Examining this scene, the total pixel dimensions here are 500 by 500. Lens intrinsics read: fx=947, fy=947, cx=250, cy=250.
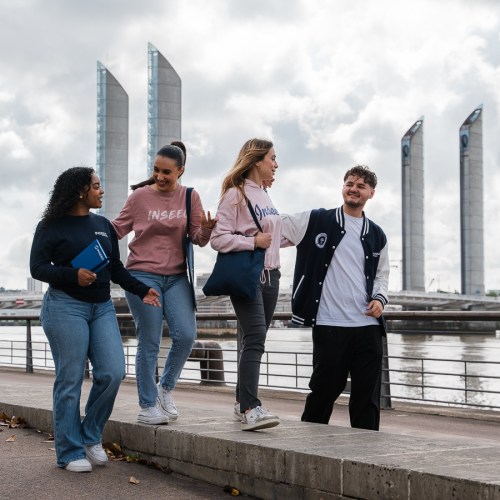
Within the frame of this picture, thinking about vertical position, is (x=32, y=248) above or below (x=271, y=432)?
above

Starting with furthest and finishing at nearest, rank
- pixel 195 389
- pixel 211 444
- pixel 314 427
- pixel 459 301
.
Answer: pixel 459 301, pixel 195 389, pixel 314 427, pixel 211 444

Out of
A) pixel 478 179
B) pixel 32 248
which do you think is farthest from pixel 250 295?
pixel 478 179

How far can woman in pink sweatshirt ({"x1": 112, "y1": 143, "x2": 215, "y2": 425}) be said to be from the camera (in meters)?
4.37

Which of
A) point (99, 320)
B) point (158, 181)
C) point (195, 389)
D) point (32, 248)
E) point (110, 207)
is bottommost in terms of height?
point (195, 389)

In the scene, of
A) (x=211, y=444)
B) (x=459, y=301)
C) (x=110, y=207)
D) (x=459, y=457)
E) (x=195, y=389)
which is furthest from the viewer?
(x=110, y=207)

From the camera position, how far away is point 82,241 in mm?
4098

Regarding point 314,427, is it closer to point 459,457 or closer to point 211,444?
point 211,444

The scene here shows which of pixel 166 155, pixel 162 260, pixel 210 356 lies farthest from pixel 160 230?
pixel 210 356

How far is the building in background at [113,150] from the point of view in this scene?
277 feet

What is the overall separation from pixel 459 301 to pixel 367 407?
68737mm

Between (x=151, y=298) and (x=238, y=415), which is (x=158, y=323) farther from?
(x=238, y=415)

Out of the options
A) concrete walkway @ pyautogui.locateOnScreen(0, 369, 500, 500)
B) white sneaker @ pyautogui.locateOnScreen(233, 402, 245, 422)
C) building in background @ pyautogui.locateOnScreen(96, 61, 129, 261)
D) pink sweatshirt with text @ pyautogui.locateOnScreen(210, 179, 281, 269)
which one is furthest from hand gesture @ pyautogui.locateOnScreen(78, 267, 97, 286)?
building in background @ pyautogui.locateOnScreen(96, 61, 129, 261)

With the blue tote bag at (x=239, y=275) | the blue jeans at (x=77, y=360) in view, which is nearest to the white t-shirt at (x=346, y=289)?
the blue tote bag at (x=239, y=275)

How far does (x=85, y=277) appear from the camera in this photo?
397 cm
